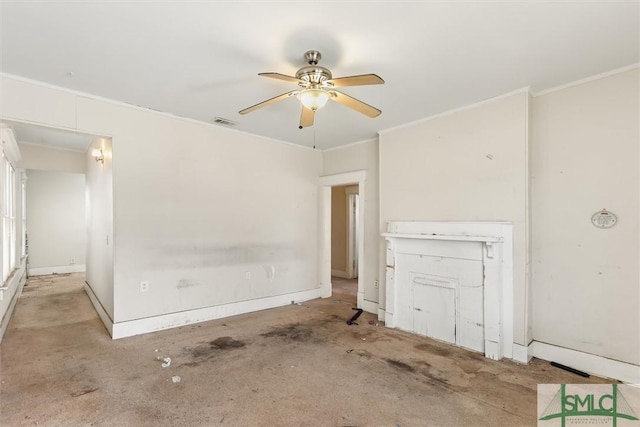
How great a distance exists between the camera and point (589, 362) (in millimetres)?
2715

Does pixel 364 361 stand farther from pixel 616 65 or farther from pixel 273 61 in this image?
pixel 616 65

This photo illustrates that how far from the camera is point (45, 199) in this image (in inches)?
291

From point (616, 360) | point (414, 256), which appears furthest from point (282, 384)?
point (616, 360)

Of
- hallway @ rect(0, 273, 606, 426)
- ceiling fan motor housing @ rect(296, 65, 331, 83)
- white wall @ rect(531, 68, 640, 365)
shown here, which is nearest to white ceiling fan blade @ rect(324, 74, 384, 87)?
ceiling fan motor housing @ rect(296, 65, 331, 83)

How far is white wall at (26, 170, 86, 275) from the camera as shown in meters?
7.23

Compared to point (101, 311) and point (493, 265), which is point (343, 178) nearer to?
point (493, 265)

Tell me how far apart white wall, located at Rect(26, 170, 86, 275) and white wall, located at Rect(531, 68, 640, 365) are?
8946 millimetres

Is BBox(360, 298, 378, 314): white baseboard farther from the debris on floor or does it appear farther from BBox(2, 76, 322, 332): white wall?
the debris on floor

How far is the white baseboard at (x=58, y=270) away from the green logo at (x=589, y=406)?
8.54 meters

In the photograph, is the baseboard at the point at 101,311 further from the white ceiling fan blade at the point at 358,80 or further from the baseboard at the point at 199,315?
the white ceiling fan blade at the point at 358,80

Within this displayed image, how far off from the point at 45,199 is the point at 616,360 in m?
10.3

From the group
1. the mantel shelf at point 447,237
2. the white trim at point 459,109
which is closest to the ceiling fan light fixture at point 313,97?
the white trim at point 459,109

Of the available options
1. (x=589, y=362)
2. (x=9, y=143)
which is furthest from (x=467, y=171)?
(x=9, y=143)

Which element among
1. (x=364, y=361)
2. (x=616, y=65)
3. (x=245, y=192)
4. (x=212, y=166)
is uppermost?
(x=616, y=65)
